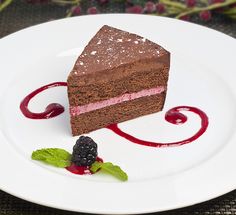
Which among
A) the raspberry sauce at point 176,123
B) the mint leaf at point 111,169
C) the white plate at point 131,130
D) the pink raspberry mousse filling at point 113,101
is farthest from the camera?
the pink raspberry mousse filling at point 113,101

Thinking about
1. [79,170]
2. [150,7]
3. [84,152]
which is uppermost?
[150,7]

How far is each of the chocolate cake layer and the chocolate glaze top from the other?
291 millimetres

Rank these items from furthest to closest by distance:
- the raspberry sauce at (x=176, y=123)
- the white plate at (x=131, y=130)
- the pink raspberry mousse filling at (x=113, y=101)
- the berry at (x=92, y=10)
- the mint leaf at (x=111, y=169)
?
the berry at (x=92, y=10) → the pink raspberry mousse filling at (x=113, y=101) → the raspberry sauce at (x=176, y=123) → the mint leaf at (x=111, y=169) → the white plate at (x=131, y=130)

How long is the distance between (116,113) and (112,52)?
0.36 meters

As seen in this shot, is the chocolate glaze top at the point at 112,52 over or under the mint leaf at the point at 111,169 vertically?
over

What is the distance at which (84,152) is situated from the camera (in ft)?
9.21

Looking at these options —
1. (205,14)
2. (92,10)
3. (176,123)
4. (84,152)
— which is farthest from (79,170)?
(205,14)

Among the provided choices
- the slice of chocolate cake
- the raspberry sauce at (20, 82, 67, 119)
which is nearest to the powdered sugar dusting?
the slice of chocolate cake

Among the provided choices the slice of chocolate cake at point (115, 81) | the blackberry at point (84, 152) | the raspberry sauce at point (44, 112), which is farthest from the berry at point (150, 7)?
the blackberry at point (84, 152)

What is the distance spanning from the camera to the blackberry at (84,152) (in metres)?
2.81

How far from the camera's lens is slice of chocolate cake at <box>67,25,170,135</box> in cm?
314

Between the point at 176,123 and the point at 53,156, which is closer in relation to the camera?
the point at 53,156

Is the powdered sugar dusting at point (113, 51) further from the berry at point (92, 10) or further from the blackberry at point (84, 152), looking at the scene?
the berry at point (92, 10)

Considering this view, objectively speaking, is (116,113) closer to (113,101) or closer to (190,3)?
(113,101)
